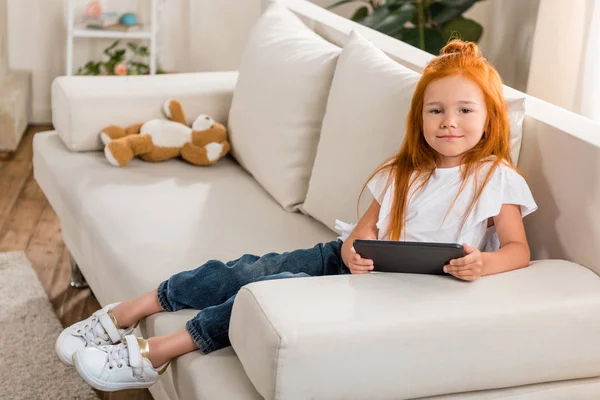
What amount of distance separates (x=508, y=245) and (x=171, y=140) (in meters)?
1.32

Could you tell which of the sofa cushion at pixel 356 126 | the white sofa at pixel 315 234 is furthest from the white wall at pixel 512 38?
the sofa cushion at pixel 356 126

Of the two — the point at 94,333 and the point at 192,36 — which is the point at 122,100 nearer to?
the point at 94,333

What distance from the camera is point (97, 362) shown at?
161cm

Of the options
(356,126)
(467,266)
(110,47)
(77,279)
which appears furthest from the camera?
(110,47)

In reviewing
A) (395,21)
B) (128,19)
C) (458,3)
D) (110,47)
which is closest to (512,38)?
(458,3)

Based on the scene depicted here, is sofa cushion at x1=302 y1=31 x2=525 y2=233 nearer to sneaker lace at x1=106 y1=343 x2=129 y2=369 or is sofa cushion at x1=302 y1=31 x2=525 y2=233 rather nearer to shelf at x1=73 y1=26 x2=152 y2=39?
sneaker lace at x1=106 y1=343 x2=129 y2=369

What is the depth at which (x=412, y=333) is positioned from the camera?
4.33 feet

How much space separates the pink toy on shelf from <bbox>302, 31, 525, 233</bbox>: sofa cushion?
257cm

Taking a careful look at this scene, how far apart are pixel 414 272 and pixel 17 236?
2.02m

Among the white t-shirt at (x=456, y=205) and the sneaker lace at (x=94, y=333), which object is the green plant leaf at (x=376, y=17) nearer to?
the white t-shirt at (x=456, y=205)

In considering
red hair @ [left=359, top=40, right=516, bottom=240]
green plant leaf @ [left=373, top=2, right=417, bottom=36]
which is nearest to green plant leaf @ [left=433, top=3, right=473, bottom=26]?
green plant leaf @ [left=373, top=2, right=417, bottom=36]

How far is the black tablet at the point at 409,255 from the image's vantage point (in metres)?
1.42

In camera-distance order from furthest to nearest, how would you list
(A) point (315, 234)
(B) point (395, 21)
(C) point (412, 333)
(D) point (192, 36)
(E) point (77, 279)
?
(D) point (192, 36) → (B) point (395, 21) → (E) point (77, 279) → (A) point (315, 234) → (C) point (412, 333)

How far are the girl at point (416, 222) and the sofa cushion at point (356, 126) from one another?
15 cm
